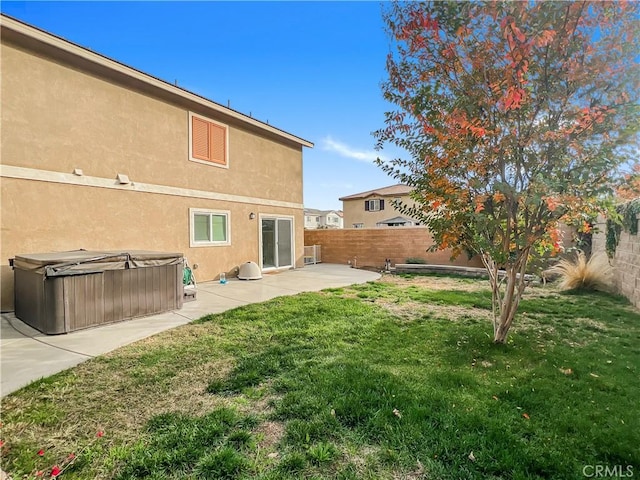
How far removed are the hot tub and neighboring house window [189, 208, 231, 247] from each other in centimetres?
370

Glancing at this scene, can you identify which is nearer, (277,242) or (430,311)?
(430,311)

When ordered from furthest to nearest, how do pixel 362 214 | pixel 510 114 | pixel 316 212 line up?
1. pixel 316 212
2. pixel 362 214
3. pixel 510 114

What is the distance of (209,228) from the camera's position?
37.3 feet

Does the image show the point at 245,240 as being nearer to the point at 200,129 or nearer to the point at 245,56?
the point at 200,129

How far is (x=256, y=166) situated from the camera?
13.2m

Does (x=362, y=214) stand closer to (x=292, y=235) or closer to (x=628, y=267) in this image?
(x=292, y=235)

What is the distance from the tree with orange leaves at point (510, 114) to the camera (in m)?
3.78

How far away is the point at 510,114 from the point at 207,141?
387 inches

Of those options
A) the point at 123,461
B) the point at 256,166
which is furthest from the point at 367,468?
the point at 256,166

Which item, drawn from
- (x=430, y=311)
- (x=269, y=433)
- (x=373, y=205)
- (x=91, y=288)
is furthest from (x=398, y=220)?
(x=269, y=433)

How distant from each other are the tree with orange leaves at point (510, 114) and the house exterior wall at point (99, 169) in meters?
7.77

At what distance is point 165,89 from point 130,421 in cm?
978

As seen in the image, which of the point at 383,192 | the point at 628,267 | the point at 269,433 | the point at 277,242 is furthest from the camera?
the point at 383,192

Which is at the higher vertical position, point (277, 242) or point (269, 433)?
point (277, 242)
